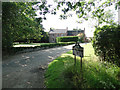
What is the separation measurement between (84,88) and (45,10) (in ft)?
13.8

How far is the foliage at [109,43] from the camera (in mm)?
4090

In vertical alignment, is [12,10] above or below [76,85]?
above

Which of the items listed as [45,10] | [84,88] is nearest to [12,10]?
[45,10]

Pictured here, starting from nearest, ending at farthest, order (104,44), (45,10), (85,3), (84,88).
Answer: (84,88)
(45,10)
(104,44)
(85,3)

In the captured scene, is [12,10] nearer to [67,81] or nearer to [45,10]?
[45,10]

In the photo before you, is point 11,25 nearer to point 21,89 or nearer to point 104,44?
point 21,89

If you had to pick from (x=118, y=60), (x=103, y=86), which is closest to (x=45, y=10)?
(x=103, y=86)

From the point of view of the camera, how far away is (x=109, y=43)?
4391mm

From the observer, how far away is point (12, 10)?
7.40m

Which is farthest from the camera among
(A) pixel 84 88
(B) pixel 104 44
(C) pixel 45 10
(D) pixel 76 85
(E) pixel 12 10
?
(E) pixel 12 10

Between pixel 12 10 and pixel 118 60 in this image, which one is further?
pixel 12 10

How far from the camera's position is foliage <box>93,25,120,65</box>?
161 inches

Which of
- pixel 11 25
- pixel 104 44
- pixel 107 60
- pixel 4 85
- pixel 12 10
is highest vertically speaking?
pixel 12 10

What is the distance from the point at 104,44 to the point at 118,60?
115 cm
